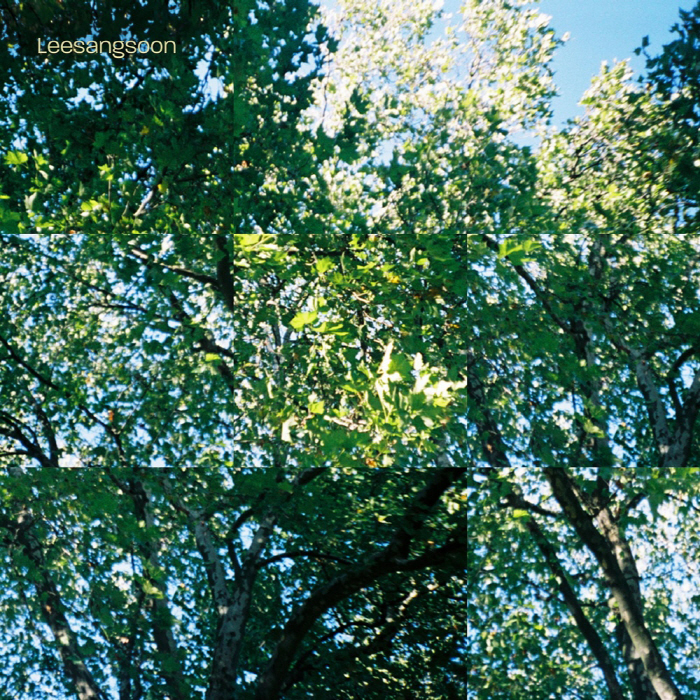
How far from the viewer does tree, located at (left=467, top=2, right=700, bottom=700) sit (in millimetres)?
3016

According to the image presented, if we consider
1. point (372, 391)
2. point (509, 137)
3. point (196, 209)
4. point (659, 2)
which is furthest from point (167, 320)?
point (659, 2)

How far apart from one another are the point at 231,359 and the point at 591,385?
1.48 m

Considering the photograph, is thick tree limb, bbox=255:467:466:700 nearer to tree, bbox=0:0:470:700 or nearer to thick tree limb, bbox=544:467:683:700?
tree, bbox=0:0:470:700

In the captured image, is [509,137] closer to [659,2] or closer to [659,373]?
[659,2]

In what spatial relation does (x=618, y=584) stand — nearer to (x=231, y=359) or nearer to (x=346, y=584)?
(x=346, y=584)

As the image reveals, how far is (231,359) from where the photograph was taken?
3180 mm

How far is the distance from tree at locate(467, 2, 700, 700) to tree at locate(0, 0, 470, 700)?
152 mm

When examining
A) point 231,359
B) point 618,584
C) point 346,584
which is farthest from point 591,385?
point 231,359

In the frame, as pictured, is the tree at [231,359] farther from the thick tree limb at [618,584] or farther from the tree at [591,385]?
the thick tree limb at [618,584]

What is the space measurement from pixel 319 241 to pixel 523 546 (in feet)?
4.95

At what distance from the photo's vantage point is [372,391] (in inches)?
118

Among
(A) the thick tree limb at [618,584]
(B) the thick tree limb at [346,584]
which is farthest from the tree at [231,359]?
(A) the thick tree limb at [618,584]

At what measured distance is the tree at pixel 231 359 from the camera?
3062mm

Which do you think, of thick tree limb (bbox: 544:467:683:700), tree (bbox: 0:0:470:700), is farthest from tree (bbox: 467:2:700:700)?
tree (bbox: 0:0:470:700)
